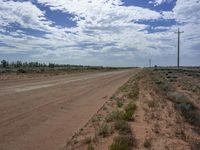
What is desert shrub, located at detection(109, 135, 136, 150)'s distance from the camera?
7.72 metres

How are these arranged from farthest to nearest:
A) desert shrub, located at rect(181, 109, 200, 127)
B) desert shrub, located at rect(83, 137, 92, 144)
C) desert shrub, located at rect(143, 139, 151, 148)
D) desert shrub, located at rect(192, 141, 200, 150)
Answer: desert shrub, located at rect(181, 109, 200, 127) → desert shrub, located at rect(83, 137, 92, 144) → desert shrub, located at rect(143, 139, 151, 148) → desert shrub, located at rect(192, 141, 200, 150)

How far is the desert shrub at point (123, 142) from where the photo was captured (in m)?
7.72

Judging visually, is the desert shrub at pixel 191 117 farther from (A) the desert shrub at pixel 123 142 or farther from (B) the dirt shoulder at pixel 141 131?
(A) the desert shrub at pixel 123 142

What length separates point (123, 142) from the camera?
8281mm

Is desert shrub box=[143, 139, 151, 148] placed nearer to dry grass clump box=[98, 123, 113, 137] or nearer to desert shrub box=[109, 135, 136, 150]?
desert shrub box=[109, 135, 136, 150]

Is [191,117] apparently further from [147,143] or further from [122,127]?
[147,143]

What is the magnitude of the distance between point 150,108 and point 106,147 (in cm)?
786

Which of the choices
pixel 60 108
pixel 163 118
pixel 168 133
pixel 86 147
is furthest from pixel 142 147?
pixel 60 108

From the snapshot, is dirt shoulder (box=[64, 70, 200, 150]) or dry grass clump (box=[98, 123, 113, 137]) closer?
dirt shoulder (box=[64, 70, 200, 150])

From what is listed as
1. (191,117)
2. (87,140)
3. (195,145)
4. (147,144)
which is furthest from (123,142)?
(191,117)

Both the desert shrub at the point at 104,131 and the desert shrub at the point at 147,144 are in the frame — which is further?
the desert shrub at the point at 104,131

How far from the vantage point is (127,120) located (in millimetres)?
11883

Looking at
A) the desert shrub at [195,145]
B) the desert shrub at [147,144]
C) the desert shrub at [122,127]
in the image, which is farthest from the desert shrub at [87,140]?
the desert shrub at [195,145]

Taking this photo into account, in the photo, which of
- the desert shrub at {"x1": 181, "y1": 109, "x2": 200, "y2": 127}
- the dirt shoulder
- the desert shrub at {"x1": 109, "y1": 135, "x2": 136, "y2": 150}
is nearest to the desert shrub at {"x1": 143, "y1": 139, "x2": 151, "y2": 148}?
the dirt shoulder
